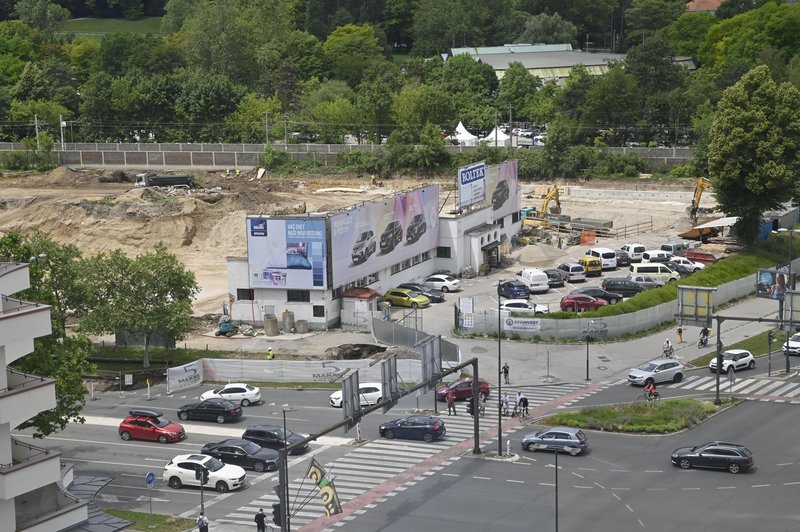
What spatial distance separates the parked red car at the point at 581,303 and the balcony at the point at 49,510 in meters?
46.0

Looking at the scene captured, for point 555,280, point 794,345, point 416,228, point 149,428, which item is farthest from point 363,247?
point 794,345

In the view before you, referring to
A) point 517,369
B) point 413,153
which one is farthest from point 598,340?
point 413,153

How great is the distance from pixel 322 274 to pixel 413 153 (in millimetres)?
64146

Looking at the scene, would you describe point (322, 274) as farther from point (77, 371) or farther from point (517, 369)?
point (77, 371)

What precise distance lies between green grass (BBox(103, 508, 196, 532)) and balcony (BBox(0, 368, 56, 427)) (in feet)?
36.8

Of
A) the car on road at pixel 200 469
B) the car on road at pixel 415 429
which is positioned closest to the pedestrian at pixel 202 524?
the car on road at pixel 200 469

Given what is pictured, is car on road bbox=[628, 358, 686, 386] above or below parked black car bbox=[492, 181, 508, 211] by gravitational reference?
below

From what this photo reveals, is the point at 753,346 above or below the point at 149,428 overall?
above

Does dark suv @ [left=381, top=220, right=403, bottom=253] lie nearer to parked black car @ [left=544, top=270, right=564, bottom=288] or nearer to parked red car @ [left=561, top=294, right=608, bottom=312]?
parked black car @ [left=544, top=270, right=564, bottom=288]

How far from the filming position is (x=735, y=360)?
7019 cm

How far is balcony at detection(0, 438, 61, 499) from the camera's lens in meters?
38.3

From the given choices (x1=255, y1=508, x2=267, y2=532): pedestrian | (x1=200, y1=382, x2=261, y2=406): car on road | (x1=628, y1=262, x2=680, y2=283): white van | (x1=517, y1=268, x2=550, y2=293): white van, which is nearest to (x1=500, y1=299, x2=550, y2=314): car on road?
(x1=517, y1=268, x2=550, y2=293): white van

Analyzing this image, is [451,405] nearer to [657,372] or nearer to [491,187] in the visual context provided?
[657,372]

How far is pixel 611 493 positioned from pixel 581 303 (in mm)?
30335
